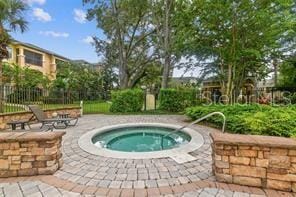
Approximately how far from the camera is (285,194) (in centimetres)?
366

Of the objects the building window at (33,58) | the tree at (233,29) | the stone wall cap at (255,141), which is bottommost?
the stone wall cap at (255,141)

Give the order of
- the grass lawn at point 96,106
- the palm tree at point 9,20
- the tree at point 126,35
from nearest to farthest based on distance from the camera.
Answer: the palm tree at point 9,20 → the grass lawn at point 96,106 → the tree at point 126,35

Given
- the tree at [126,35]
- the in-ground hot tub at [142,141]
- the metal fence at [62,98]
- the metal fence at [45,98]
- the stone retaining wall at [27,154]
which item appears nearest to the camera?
the stone retaining wall at [27,154]

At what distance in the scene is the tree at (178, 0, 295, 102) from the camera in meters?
12.1

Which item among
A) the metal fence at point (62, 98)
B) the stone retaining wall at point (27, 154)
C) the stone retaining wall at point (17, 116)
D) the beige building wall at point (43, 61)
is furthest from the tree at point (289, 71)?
the beige building wall at point (43, 61)

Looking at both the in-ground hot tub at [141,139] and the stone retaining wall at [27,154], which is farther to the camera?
the in-ground hot tub at [141,139]

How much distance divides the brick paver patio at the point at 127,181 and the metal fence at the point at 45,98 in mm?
6326

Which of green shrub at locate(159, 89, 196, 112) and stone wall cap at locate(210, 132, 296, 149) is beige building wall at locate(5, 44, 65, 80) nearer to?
green shrub at locate(159, 89, 196, 112)

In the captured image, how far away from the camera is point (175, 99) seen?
48.2 ft

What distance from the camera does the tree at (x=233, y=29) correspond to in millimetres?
12078

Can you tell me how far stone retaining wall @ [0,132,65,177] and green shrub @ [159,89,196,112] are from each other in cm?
1081

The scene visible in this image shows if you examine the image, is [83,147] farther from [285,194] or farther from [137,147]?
[285,194]

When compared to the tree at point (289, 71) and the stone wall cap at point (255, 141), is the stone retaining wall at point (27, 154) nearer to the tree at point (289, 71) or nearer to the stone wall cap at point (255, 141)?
the stone wall cap at point (255, 141)

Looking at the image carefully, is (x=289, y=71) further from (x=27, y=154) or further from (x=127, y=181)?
(x=27, y=154)
